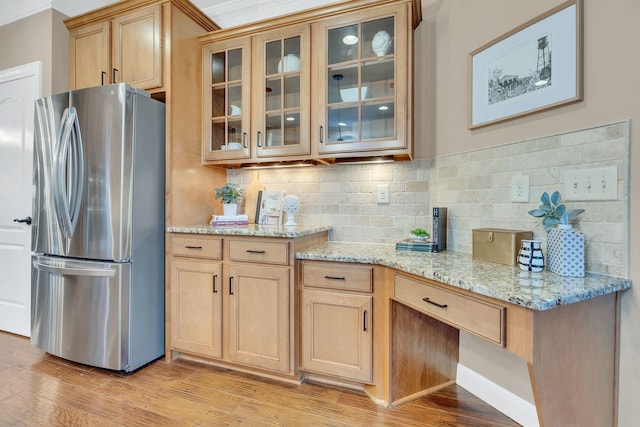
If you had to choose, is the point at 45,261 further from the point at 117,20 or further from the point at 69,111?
the point at 117,20

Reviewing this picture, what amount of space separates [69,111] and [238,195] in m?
1.20

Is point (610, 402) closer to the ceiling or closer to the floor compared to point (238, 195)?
closer to the floor

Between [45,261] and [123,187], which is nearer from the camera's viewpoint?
[123,187]

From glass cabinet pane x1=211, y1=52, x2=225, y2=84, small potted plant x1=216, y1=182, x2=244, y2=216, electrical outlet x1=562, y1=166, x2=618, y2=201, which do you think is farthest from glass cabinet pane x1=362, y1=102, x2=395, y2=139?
glass cabinet pane x1=211, y1=52, x2=225, y2=84

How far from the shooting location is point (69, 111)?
6.68 feet

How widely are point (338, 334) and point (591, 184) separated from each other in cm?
139

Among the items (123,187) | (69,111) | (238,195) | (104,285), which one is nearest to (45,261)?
(104,285)

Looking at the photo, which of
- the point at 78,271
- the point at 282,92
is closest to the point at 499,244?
the point at 282,92

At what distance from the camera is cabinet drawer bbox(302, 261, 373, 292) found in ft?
5.65

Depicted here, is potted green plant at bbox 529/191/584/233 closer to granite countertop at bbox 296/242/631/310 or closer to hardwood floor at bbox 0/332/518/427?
granite countertop at bbox 296/242/631/310

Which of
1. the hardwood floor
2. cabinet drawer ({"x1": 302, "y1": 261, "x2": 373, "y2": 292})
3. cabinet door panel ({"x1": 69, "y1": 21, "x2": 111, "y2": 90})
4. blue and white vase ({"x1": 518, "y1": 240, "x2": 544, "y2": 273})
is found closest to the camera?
blue and white vase ({"x1": 518, "y1": 240, "x2": 544, "y2": 273})

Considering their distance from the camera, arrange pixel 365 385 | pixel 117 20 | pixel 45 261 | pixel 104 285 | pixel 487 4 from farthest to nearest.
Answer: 1. pixel 117 20
2. pixel 45 261
3. pixel 104 285
4. pixel 365 385
5. pixel 487 4

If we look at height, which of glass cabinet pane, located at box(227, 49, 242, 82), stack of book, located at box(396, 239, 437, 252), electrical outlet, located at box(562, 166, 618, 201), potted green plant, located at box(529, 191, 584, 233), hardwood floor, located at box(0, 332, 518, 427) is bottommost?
hardwood floor, located at box(0, 332, 518, 427)

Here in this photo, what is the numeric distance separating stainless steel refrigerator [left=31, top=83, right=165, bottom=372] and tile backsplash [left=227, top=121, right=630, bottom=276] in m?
0.83
